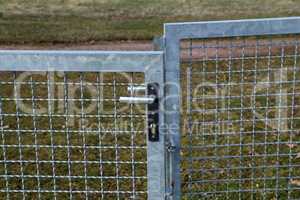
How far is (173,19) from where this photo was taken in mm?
13797

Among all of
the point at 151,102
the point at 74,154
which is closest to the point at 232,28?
the point at 151,102

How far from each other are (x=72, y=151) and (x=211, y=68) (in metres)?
3.34

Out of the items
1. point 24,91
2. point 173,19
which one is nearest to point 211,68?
point 24,91

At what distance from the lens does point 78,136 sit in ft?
20.7

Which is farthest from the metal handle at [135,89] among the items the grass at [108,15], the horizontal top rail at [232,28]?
the grass at [108,15]

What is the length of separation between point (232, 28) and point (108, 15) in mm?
11448

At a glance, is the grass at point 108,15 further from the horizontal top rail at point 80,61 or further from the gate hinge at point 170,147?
the horizontal top rail at point 80,61

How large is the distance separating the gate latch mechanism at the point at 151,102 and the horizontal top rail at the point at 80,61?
100 mm

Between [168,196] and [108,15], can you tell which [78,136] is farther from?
[108,15]

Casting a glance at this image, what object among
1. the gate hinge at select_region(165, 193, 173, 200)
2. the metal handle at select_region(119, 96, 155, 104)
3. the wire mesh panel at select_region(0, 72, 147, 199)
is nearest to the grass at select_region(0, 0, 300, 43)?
the wire mesh panel at select_region(0, 72, 147, 199)

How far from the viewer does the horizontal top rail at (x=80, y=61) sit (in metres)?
3.08

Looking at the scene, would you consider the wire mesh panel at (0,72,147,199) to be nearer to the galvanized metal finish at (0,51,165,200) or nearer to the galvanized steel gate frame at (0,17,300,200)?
the galvanized metal finish at (0,51,165,200)

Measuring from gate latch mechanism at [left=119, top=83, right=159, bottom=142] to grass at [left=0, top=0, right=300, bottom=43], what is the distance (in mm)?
8323

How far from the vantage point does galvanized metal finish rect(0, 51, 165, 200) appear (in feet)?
10.2
